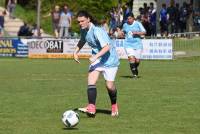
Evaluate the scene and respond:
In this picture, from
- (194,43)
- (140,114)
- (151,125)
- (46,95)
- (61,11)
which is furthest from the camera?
(61,11)

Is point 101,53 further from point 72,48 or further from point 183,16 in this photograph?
point 183,16

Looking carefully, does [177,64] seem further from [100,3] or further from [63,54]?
[100,3]

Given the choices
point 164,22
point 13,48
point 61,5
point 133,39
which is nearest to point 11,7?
point 61,5

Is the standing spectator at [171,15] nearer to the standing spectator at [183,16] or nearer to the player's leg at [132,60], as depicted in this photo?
the standing spectator at [183,16]

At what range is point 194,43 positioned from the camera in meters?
33.2

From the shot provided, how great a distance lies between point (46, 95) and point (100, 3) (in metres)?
29.1

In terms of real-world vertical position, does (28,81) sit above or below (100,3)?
below

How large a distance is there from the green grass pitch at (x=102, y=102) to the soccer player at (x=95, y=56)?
34 centimetres

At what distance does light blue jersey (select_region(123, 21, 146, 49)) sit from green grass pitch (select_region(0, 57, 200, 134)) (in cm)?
111

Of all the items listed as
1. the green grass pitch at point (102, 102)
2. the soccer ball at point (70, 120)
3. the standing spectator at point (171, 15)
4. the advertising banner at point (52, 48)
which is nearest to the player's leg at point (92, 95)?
the green grass pitch at point (102, 102)

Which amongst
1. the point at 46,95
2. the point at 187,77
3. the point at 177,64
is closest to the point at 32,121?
the point at 46,95

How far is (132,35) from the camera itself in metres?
22.2

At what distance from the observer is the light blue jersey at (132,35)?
864 inches

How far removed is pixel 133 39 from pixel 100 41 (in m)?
10.1
